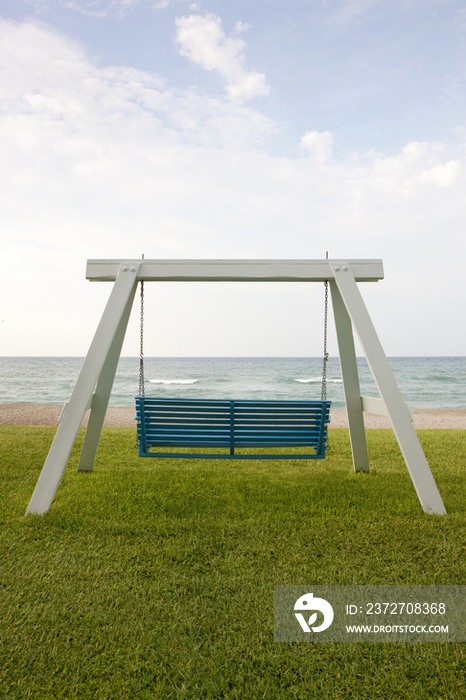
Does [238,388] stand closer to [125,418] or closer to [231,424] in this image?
[125,418]

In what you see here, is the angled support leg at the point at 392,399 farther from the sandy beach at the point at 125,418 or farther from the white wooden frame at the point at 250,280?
the sandy beach at the point at 125,418

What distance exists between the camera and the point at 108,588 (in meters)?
2.28

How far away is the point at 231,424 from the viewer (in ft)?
13.8

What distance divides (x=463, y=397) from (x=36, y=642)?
2909cm

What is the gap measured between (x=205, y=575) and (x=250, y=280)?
7.91 ft

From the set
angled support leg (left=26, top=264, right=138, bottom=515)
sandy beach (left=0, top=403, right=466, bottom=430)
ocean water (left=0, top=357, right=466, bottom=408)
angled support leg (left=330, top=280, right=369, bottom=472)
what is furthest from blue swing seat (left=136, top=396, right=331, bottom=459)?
ocean water (left=0, top=357, right=466, bottom=408)

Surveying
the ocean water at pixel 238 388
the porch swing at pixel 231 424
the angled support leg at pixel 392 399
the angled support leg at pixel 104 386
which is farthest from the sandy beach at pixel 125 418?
the angled support leg at pixel 392 399

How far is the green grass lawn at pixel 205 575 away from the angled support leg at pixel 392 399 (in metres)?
0.20

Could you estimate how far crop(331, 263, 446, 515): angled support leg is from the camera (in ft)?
10.6

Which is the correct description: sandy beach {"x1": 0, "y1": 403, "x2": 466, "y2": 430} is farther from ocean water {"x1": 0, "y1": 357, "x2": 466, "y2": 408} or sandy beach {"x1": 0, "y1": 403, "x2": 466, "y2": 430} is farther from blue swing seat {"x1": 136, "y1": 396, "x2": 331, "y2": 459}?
ocean water {"x1": 0, "y1": 357, "x2": 466, "y2": 408}

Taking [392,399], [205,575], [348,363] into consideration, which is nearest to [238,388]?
[348,363]

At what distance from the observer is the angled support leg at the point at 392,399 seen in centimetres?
324

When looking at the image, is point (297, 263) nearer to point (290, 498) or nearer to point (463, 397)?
point (290, 498)

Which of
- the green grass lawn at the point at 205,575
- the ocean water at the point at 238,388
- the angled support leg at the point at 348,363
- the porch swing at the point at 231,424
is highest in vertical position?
the angled support leg at the point at 348,363
